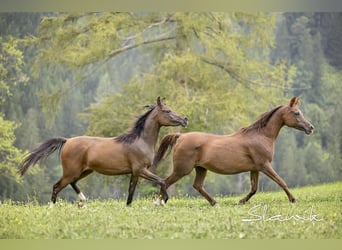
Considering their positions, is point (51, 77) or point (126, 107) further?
point (51, 77)

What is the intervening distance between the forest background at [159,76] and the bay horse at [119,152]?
3.76 metres

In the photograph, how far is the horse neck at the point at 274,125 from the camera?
827 centimetres

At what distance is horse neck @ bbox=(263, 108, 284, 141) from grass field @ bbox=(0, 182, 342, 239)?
0.79 meters

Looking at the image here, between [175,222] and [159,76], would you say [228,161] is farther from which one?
[159,76]

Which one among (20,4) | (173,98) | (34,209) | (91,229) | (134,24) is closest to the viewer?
(91,229)

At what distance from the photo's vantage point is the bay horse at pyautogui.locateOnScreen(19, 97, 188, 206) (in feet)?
26.3

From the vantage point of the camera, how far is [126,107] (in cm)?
1258

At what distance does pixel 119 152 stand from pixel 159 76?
462cm

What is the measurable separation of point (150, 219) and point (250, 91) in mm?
6192

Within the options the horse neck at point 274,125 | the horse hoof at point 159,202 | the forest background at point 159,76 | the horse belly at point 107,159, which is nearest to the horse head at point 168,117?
the horse belly at point 107,159

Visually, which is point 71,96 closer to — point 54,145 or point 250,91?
point 250,91

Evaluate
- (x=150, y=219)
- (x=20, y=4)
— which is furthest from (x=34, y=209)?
(x=20, y=4)

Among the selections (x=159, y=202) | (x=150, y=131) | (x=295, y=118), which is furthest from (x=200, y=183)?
(x=295, y=118)

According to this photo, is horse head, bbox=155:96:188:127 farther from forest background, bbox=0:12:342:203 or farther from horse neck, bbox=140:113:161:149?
forest background, bbox=0:12:342:203
